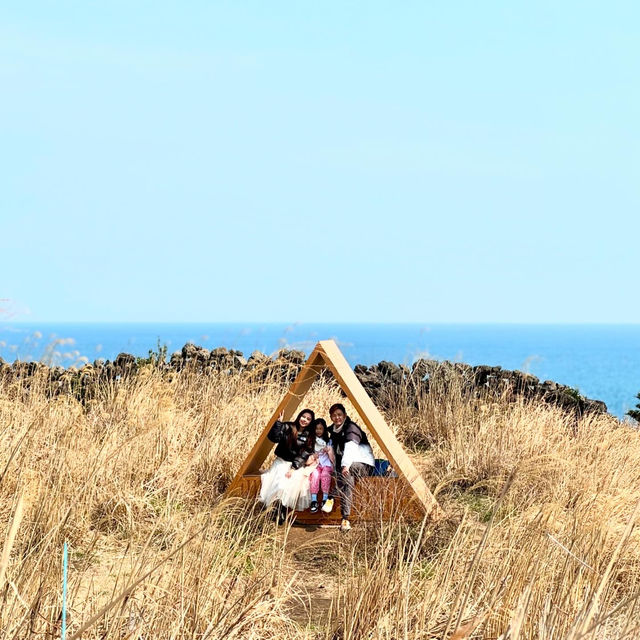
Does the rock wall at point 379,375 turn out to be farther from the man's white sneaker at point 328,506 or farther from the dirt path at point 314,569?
the dirt path at point 314,569

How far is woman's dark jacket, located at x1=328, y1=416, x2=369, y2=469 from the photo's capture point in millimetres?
6922

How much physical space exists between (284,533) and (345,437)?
1.14 m

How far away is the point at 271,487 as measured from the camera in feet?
22.2

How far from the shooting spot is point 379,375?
12750 millimetres

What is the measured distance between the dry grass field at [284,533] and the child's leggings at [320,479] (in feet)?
1.18

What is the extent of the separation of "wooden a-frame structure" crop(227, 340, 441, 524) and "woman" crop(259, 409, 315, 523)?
0.11 m

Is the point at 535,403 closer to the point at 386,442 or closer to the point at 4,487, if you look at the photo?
the point at 386,442

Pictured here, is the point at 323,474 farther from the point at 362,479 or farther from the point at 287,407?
the point at 287,407

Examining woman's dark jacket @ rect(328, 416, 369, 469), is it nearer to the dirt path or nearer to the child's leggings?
the child's leggings

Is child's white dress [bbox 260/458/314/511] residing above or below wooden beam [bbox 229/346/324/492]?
below

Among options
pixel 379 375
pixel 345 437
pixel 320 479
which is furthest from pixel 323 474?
pixel 379 375

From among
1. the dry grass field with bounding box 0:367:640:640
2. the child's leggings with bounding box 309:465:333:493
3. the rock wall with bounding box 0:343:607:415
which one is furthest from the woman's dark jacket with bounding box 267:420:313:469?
the rock wall with bounding box 0:343:607:415

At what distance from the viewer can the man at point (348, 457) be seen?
6684 millimetres

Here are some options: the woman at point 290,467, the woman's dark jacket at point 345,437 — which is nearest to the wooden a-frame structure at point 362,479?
the woman at point 290,467
